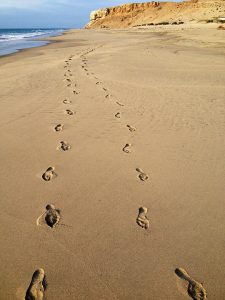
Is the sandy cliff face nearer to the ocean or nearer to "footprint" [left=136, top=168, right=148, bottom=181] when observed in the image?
the ocean

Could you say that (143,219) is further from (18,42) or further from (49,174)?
(18,42)

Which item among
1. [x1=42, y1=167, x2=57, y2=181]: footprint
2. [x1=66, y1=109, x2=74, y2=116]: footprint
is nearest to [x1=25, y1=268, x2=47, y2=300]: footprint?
[x1=42, y1=167, x2=57, y2=181]: footprint

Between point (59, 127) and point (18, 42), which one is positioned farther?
point (18, 42)

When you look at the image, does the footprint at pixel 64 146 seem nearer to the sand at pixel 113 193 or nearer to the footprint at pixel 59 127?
the sand at pixel 113 193

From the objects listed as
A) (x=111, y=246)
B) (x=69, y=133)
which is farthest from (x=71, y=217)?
(x=69, y=133)

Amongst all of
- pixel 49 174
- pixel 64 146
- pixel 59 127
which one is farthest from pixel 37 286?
pixel 59 127

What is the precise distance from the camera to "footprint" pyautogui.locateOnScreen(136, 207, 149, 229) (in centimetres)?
222

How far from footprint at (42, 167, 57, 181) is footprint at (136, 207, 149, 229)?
97 cm

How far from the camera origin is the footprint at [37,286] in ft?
5.56

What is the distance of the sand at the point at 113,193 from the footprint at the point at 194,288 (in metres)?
0.02

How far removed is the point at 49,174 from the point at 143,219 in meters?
1.11

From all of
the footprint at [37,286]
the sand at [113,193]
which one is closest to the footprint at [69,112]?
the sand at [113,193]

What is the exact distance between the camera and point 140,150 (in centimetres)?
337

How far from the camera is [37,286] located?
5.72 feet
